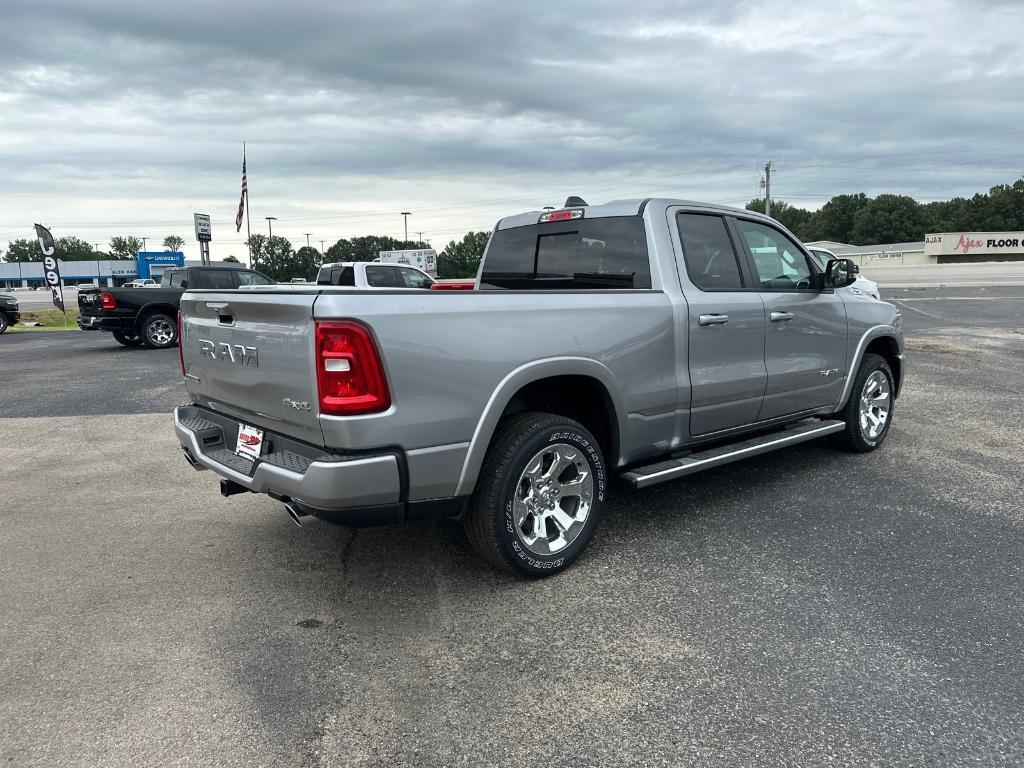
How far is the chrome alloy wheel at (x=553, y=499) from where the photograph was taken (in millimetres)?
3396

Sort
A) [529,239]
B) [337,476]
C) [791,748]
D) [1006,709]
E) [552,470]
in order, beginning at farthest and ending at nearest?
[529,239], [552,470], [337,476], [1006,709], [791,748]

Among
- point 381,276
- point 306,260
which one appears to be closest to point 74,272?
point 306,260

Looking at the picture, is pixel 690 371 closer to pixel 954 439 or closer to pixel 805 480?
pixel 805 480

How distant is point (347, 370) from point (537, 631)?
4.54 ft

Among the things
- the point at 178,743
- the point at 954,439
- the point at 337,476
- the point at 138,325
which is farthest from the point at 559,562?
the point at 138,325

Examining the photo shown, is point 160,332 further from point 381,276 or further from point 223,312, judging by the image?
point 223,312

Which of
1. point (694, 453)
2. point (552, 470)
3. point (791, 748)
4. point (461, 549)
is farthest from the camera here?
point (694, 453)

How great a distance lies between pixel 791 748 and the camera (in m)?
2.27

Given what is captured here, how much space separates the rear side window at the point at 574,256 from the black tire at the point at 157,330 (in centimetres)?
1161

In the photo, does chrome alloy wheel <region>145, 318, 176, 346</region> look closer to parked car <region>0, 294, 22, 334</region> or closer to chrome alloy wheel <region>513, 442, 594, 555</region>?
parked car <region>0, 294, 22, 334</region>

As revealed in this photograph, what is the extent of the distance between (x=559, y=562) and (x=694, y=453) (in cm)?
131

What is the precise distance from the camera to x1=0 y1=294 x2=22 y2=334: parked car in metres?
20.4

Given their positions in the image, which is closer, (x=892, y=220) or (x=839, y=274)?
(x=839, y=274)

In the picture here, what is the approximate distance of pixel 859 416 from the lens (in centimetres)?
553
